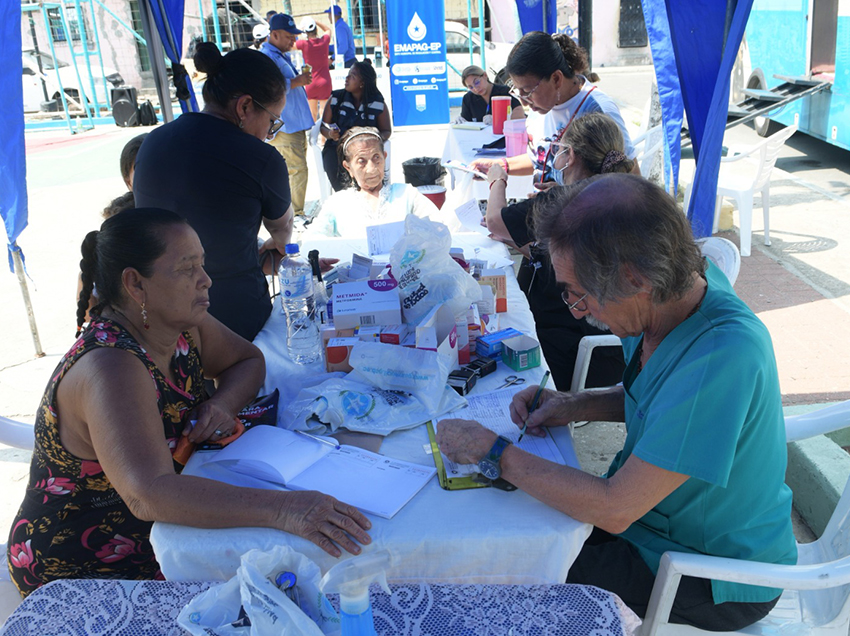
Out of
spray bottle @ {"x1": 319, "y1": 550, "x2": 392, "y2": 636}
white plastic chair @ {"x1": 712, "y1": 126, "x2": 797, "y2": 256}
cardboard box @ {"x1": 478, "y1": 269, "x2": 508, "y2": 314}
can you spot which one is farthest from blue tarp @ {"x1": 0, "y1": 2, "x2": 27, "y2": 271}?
white plastic chair @ {"x1": 712, "y1": 126, "x2": 797, "y2": 256}

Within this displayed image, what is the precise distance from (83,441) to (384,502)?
757 millimetres

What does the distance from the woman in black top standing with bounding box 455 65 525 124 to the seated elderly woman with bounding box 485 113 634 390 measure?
4.08 metres

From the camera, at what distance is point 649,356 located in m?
1.56

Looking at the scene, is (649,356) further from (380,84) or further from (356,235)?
(380,84)

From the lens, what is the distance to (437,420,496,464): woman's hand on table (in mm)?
1464

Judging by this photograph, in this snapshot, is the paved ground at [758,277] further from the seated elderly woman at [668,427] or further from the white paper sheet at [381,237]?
the seated elderly woman at [668,427]

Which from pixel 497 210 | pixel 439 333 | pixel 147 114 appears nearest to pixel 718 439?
pixel 439 333

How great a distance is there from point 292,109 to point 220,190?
4.65m

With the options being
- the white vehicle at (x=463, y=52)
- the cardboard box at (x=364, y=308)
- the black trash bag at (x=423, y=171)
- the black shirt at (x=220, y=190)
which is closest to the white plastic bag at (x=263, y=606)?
the cardboard box at (x=364, y=308)

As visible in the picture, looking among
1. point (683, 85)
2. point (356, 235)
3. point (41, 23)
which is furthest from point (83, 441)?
point (41, 23)

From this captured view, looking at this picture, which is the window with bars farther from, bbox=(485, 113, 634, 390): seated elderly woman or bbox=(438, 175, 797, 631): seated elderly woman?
bbox=(438, 175, 797, 631): seated elderly woman

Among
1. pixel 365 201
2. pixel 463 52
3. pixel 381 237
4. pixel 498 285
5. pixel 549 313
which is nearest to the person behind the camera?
pixel 498 285

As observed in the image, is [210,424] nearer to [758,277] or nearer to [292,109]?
[758,277]

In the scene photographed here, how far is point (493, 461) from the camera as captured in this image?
1.45 metres
